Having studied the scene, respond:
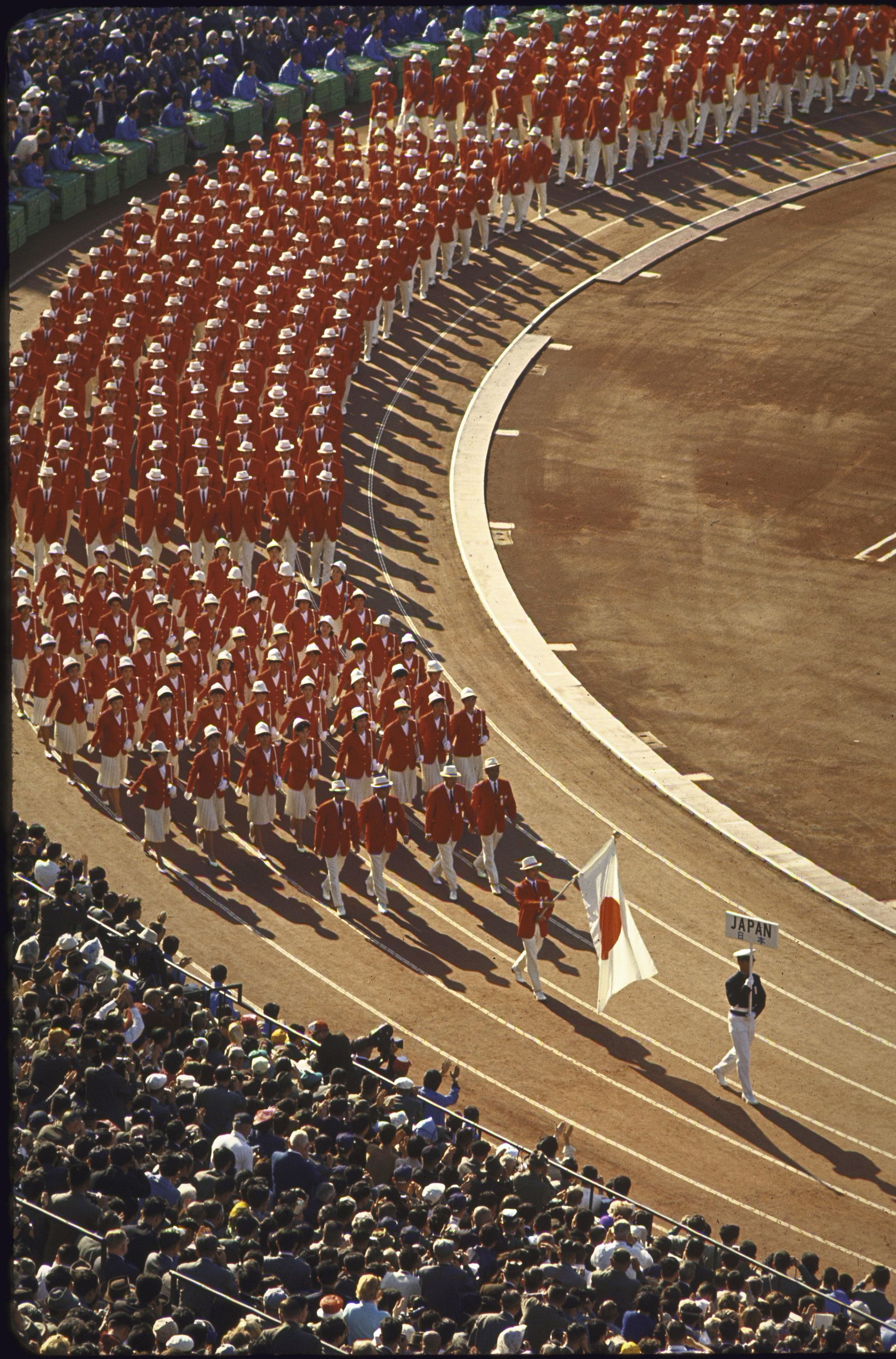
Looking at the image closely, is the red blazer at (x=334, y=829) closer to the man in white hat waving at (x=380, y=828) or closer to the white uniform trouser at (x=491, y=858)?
the man in white hat waving at (x=380, y=828)

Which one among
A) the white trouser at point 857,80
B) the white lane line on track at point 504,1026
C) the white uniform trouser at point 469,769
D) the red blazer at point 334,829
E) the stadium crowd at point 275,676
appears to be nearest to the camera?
the stadium crowd at point 275,676

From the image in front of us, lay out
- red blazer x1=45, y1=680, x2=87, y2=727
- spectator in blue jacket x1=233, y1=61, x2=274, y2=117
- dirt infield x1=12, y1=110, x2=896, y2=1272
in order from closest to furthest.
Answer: dirt infield x1=12, y1=110, x2=896, y2=1272 → red blazer x1=45, y1=680, x2=87, y2=727 → spectator in blue jacket x1=233, y1=61, x2=274, y2=117

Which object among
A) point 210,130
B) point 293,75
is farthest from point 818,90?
point 210,130

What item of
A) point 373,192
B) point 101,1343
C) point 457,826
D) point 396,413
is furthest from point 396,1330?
point 373,192

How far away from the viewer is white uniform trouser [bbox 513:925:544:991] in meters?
26.5

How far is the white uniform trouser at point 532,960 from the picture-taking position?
87.0 ft

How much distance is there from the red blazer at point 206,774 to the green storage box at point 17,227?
82.3 feet

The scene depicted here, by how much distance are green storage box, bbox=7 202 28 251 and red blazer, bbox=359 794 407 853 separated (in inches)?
1060

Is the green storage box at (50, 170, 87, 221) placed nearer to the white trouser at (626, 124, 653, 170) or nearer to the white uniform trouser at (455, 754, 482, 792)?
the white trouser at (626, 124, 653, 170)

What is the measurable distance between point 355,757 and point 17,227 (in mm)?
26142

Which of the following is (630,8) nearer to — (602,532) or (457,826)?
(602,532)

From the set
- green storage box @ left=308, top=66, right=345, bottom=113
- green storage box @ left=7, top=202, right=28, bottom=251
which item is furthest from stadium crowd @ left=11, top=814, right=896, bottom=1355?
green storage box @ left=308, top=66, right=345, bottom=113

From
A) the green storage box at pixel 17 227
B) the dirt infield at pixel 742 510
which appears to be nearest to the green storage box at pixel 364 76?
the dirt infield at pixel 742 510

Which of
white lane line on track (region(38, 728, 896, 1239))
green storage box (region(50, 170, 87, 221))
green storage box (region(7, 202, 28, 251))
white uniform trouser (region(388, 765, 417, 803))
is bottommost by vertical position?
white lane line on track (region(38, 728, 896, 1239))
